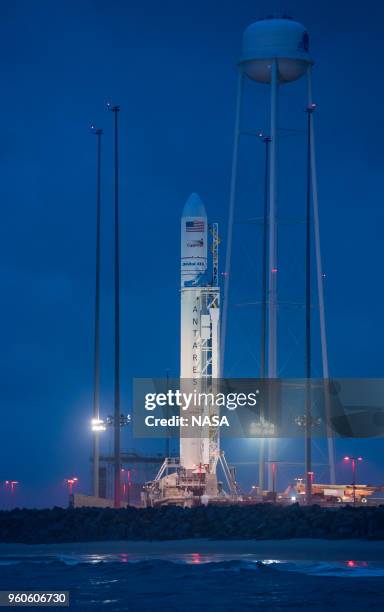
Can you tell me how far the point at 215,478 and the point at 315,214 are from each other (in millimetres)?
14088

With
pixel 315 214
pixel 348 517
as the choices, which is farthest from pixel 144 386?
pixel 348 517

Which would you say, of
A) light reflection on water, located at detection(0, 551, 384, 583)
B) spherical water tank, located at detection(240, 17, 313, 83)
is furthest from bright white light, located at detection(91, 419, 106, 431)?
light reflection on water, located at detection(0, 551, 384, 583)

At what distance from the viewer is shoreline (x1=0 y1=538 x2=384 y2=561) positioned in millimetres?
44906

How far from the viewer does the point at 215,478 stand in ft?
245

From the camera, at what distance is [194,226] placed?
247ft

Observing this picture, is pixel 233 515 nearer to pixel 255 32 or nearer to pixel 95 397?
pixel 95 397

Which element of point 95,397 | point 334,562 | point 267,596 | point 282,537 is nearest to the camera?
point 267,596

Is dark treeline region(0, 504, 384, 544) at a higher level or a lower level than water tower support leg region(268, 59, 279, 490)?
lower

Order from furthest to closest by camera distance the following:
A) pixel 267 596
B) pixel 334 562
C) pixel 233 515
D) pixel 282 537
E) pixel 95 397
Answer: pixel 95 397
pixel 233 515
pixel 282 537
pixel 334 562
pixel 267 596

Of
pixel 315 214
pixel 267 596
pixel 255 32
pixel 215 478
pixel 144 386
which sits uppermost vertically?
pixel 255 32

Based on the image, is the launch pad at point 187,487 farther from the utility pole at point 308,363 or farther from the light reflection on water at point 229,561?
the light reflection on water at point 229,561

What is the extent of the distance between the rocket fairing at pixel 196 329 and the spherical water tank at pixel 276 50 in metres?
8.60

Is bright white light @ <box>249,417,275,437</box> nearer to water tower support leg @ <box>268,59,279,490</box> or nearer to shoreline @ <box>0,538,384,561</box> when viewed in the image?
water tower support leg @ <box>268,59,279,490</box>

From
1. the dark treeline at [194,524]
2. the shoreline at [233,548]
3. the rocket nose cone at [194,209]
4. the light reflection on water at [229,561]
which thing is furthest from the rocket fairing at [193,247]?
the light reflection on water at [229,561]
